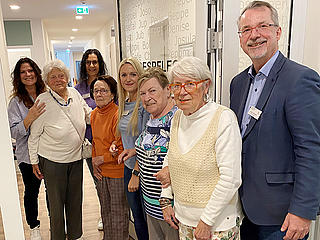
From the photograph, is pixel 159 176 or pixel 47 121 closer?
pixel 159 176

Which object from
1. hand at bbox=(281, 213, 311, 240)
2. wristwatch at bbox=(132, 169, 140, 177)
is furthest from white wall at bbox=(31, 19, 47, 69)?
hand at bbox=(281, 213, 311, 240)

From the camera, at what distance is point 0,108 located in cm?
110

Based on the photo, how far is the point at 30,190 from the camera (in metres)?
2.38

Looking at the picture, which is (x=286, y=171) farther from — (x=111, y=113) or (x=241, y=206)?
(x=111, y=113)

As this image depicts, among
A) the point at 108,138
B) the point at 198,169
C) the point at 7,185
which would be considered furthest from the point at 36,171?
the point at 198,169

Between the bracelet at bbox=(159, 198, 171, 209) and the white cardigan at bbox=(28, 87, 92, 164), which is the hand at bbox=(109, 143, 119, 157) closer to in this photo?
the white cardigan at bbox=(28, 87, 92, 164)

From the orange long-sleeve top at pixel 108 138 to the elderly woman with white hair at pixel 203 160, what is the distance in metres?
0.81

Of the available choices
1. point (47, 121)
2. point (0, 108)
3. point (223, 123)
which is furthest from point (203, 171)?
point (47, 121)

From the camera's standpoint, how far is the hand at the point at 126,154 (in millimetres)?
1828

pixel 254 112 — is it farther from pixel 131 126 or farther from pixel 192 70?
pixel 131 126

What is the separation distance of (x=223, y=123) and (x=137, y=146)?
26.4 inches

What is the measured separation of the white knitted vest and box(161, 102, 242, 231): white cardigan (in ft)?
0.08

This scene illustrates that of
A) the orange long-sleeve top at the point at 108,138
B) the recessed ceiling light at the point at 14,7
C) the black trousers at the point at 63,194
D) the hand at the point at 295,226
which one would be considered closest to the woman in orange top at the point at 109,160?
the orange long-sleeve top at the point at 108,138

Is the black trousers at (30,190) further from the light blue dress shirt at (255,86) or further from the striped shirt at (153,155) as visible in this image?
the light blue dress shirt at (255,86)
